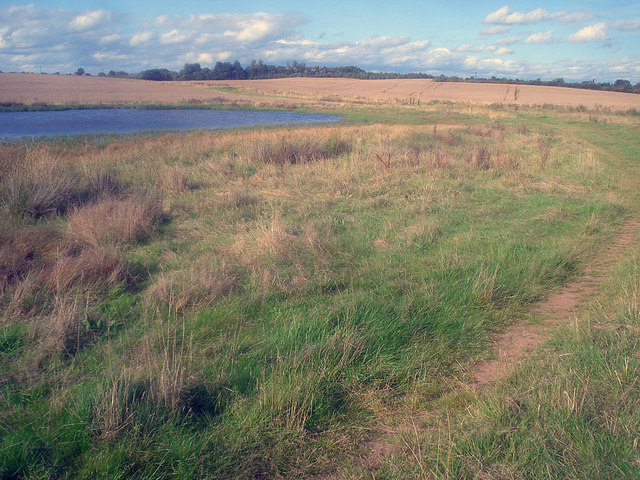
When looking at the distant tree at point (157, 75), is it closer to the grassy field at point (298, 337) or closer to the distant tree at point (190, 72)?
the distant tree at point (190, 72)

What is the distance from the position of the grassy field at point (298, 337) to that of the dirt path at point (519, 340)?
0.07 meters

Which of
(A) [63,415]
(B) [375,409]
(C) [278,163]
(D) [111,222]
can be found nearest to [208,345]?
(A) [63,415]

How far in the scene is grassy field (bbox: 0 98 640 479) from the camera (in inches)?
105

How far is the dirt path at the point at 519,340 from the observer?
113 inches

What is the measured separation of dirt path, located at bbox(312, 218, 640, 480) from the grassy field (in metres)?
0.07

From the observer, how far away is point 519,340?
13.7 ft

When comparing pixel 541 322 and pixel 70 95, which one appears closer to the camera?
pixel 541 322

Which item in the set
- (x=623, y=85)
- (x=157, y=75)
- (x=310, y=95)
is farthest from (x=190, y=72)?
(x=623, y=85)

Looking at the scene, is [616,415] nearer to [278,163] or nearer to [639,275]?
[639,275]

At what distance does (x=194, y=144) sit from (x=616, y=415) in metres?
16.5

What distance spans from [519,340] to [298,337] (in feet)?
7.47

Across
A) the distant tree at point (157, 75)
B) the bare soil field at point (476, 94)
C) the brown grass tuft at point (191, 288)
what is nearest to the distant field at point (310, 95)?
the bare soil field at point (476, 94)

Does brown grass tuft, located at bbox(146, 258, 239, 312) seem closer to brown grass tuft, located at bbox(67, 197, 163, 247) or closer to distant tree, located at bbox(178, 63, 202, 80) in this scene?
brown grass tuft, located at bbox(67, 197, 163, 247)

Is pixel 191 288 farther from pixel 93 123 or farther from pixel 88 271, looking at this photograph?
pixel 93 123
